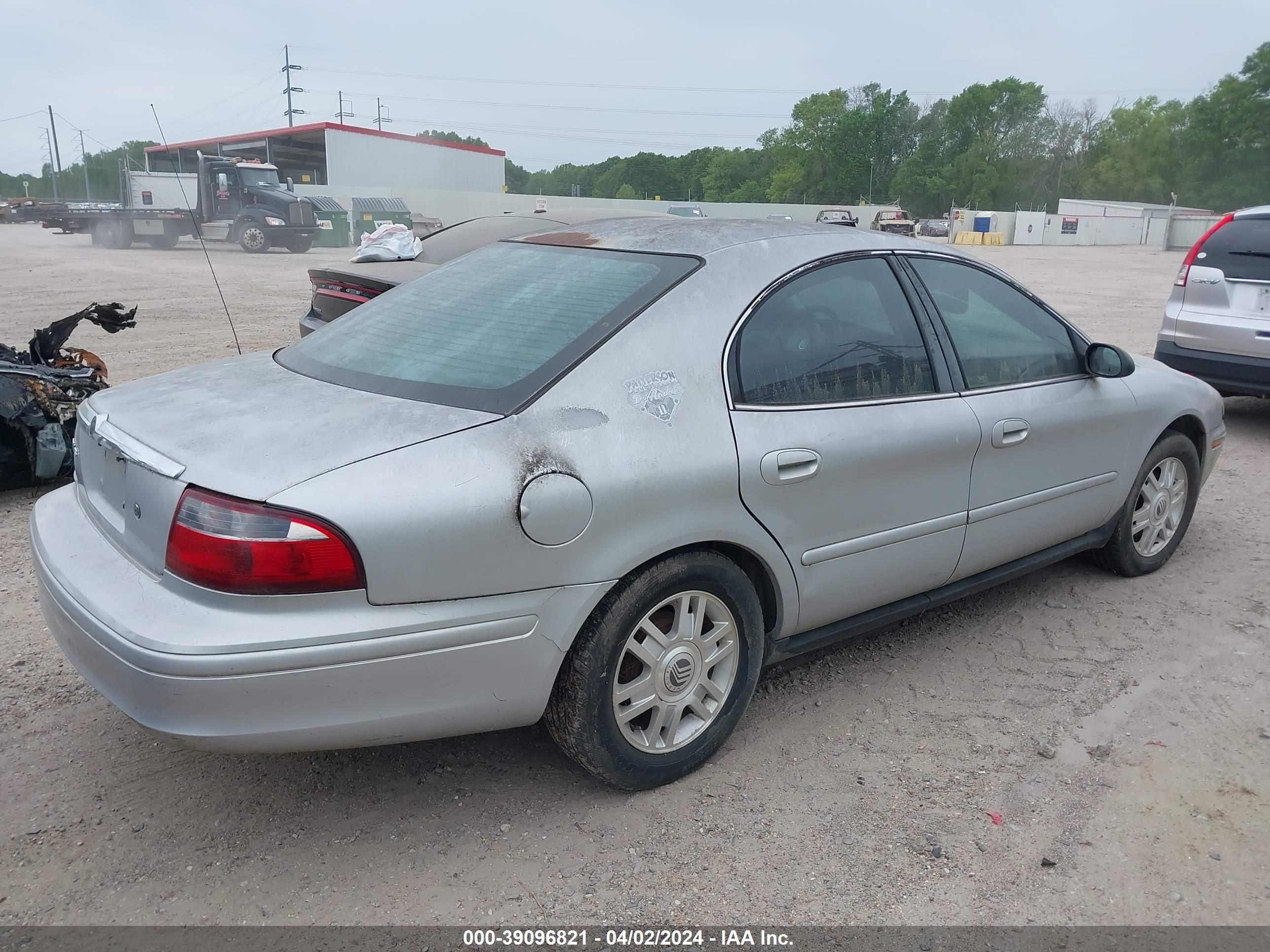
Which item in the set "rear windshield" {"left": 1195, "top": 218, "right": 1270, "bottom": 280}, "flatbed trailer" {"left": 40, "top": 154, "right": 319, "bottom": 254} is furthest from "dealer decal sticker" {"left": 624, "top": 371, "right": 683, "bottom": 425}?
"flatbed trailer" {"left": 40, "top": 154, "right": 319, "bottom": 254}

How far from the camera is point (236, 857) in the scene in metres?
2.62

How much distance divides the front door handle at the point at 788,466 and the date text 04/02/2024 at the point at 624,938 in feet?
3.91

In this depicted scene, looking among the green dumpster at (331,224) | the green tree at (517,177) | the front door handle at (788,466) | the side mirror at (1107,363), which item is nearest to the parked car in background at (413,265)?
the side mirror at (1107,363)

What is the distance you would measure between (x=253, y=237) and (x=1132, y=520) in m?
29.8

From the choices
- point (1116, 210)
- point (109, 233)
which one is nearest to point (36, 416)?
point (109, 233)

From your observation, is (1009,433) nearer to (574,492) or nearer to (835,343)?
(835,343)

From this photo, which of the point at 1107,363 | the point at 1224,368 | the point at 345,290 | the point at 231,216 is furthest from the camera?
the point at 231,216

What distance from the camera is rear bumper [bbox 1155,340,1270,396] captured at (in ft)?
22.9

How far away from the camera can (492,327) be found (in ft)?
9.96

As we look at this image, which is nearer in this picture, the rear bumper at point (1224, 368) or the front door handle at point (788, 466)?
the front door handle at point (788, 466)

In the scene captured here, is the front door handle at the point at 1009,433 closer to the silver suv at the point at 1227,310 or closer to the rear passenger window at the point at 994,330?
the rear passenger window at the point at 994,330

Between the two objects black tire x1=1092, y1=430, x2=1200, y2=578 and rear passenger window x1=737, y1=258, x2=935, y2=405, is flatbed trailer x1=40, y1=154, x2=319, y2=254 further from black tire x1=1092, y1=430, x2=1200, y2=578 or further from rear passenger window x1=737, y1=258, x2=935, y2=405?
rear passenger window x1=737, y1=258, x2=935, y2=405

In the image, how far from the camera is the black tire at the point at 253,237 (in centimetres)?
2986

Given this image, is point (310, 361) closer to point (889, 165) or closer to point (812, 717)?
point (812, 717)
